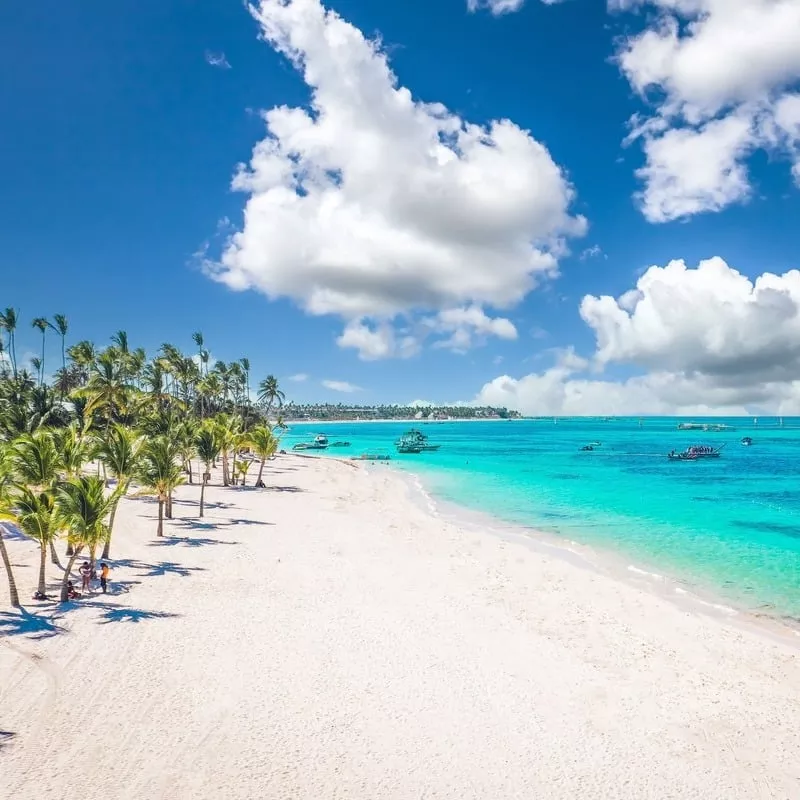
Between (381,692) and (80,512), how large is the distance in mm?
10710

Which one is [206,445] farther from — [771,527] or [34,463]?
[771,527]

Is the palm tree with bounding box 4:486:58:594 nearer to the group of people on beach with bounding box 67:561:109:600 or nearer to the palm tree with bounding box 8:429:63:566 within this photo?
the palm tree with bounding box 8:429:63:566

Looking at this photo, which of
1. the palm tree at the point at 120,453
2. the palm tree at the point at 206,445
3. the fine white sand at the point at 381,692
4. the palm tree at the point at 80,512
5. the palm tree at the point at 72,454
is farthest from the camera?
the palm tree at the point at 206,445

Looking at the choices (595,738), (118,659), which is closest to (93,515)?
(118,659)

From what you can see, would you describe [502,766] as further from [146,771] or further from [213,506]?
[213,506]

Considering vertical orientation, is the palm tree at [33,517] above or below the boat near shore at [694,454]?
above

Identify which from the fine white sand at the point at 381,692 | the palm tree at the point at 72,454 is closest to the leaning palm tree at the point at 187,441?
the palm tree at the point at 72,454

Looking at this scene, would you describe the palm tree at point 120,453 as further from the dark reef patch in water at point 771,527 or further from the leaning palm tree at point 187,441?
the dark reef patch in water at point 771,527

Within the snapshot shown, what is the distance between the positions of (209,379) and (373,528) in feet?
148

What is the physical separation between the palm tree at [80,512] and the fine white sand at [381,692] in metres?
2.14

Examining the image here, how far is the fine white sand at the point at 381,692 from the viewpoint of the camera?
8836 mm

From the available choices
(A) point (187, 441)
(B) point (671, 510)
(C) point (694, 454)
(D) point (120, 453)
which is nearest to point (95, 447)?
(D) point (120, 453)

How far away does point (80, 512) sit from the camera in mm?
15172

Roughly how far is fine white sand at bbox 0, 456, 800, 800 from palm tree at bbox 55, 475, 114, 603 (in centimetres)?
214
